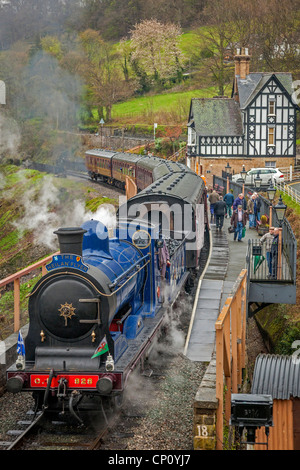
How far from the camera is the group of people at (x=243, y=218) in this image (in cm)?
1343

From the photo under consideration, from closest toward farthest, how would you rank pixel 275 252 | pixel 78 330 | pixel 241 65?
pixel 78 330, pixel 275 252, pixel 241 65

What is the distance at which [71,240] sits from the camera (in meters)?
7.91

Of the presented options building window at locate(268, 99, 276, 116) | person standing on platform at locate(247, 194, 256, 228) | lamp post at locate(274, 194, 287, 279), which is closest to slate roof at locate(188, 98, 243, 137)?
building window at locate(268, 99, 276, 116)

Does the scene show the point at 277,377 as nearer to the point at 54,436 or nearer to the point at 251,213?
the point at 54,436

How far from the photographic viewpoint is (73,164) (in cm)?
3475

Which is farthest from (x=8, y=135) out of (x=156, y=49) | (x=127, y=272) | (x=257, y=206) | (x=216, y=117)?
(x=156, y=49)

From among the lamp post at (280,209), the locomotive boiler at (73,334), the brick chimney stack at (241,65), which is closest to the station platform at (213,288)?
the lamp post at (280,209)

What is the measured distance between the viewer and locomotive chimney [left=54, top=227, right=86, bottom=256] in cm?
787

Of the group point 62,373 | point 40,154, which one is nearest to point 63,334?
point 62,373

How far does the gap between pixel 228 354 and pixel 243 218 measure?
10402 millimetres

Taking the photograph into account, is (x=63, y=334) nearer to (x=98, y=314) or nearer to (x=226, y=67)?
(x=98, y=314)

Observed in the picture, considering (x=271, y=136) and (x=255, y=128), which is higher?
(x=255, y=128)

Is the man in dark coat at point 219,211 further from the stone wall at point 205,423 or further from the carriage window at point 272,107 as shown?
the carriage window at point 272,107

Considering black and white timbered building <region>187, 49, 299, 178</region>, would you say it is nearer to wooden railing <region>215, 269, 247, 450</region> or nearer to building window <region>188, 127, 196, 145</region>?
building window <region>188, 127, 196, 145</region>
